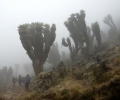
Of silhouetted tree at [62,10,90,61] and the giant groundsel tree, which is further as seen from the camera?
silhouetted tree at [62,10,90,61]

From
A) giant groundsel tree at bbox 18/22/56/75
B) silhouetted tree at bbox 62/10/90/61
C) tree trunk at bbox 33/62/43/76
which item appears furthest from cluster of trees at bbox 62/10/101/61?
tree trunk at bbox 33/62/43/76

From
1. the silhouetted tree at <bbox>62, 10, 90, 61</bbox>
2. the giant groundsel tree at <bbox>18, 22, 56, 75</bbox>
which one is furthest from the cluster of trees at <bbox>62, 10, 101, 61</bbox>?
the giant groundsel tree at <bbox>18, 22, 56, 75</bbox>

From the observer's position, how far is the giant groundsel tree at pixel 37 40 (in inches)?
591

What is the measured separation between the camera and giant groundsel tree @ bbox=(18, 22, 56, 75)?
15008 millimetres

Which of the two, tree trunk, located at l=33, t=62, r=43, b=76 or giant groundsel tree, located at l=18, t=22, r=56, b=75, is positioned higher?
giant groundsel tree, located at l=18, t=22, r=56, b=75

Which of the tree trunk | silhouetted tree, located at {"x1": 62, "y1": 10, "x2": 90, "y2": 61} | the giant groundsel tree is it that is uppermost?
silhouetted tree, located at {"x1": 62, "y1": 10, "x2": 90, "y2": 61}

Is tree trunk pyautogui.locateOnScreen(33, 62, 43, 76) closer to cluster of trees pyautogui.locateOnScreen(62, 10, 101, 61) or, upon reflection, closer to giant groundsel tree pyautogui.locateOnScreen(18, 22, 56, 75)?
giant groundsel tree pyautogui.locateOnScreen(18, 22, 56, 75)

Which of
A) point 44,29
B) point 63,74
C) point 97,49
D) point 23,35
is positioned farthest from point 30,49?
point 97,49

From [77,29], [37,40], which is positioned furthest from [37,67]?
[77,29]

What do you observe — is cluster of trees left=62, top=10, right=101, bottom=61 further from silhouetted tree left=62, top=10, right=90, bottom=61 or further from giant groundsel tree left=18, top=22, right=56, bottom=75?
giant groundsel tree left=18, top=22, right=56, bottom=75

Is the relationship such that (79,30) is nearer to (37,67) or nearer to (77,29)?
(77,29)

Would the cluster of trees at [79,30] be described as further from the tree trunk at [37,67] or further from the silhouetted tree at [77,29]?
the tree trunk at [37,67]

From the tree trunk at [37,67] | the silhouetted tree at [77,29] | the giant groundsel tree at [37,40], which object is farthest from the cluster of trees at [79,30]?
the tree trunk at [37,67]

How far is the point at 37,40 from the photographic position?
15.9 m
